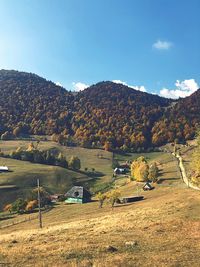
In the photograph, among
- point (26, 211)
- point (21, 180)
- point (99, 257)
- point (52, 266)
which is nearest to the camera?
point (52, 266)

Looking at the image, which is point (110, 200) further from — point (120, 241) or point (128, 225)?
point (120, 241)

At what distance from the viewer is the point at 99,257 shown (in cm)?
3116

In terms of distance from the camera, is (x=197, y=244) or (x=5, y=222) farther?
(x=5, y=222)

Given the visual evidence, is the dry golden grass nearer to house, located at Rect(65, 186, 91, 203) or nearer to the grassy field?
house, located at Rect(65, 186, 91, 203)

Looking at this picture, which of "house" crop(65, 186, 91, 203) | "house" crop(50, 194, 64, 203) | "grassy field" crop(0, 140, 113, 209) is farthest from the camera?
"grassy field" crop(0, 140, 113, 209)

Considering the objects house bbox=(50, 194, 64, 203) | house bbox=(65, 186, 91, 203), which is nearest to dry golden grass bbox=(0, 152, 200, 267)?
house bbox=(65, 186, 91, 203)

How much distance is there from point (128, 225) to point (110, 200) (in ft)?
152

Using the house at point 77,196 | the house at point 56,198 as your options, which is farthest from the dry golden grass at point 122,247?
the house at point 56,198

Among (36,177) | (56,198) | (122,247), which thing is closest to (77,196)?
(56,198)

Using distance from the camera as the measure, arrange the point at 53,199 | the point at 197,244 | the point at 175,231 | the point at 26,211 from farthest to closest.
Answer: the point at 53,199
the point at 26,211
the point at 175,231
the point at 197,244

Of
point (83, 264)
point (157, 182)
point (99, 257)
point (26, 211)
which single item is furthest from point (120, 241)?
point (157, 182)

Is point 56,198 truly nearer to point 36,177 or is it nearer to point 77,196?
point 77,196

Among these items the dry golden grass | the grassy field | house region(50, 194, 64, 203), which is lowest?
house region(50, 194, 64, 203)

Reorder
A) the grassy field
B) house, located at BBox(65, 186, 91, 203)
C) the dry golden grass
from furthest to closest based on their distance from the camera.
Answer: the grassy field
house, located at BBox(65, 186, 91, 203)
the dry golden grass
